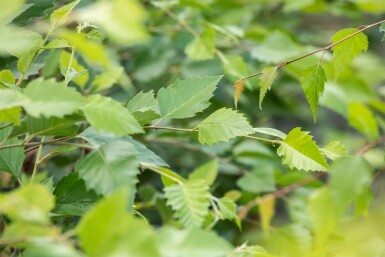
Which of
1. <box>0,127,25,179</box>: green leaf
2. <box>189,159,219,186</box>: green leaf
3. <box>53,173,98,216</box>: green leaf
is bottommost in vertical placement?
<box>189,159,219,186</box>: green leaf

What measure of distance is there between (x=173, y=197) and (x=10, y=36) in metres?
0.20

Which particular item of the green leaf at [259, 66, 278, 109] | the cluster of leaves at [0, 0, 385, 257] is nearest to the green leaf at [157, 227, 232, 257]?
the cluster of leaves at [0, 0, 385, 257]

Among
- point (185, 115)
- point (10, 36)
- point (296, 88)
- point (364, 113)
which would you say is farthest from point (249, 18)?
point (10, 36)

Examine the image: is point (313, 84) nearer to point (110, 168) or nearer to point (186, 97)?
point (186, 97)

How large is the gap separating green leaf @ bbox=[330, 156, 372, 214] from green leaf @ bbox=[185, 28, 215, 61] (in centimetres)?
44

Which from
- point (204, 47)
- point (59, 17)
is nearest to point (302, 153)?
point (59, 17)

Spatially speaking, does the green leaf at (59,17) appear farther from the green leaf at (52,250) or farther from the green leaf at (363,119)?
the green leaf at (363,119)

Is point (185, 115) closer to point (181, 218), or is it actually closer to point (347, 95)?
point (181, 218)

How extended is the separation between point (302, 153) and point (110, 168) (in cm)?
18

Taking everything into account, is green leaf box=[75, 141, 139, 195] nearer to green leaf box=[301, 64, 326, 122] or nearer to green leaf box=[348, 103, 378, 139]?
green leaf box=[301, 64, 326, 122]

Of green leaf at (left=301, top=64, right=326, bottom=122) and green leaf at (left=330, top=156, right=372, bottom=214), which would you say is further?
green leaf at (left=301, top=64, right=326, bottom=122)

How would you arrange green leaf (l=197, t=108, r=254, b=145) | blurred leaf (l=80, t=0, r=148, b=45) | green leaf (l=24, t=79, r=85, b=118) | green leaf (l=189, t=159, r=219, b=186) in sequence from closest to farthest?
blurred leaf (l=80, t=0, r=148, b=45), green leaf (l=24, t=79, r=85, b=118), green leaf (l=197, t=108, r=254, b=145), green leaf (l=189, t=159, r=219, b=186)

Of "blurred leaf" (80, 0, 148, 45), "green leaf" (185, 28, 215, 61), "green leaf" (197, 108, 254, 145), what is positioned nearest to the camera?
"blurred leaf" (80, 0, 148, 45)

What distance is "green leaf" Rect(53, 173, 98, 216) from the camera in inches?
21.8
